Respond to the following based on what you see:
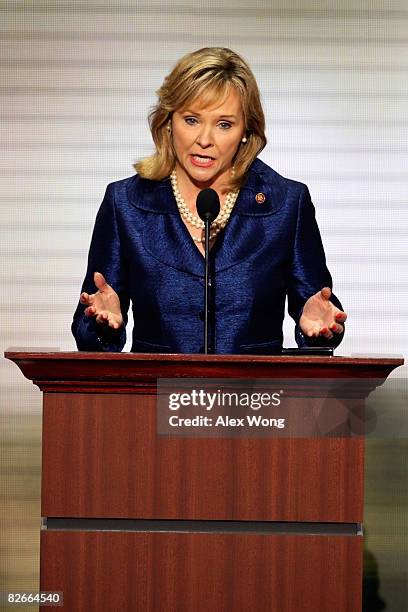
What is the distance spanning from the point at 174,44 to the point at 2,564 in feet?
6.56

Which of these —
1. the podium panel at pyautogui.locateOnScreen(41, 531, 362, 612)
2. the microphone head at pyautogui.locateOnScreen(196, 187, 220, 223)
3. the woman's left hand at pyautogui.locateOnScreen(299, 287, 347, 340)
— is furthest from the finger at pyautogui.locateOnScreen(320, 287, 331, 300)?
the podium panel at pyautogui.locateOnScreen(41, 531, 362, 612)

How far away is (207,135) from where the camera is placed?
3.24 metres

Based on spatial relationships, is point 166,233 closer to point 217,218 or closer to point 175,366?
point 217,218

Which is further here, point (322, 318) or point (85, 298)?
point (322, 318)

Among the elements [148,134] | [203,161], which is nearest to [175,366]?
[203,161]

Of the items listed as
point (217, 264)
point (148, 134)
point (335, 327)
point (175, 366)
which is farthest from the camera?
point (148, 134)

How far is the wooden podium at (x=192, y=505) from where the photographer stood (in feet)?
7.66

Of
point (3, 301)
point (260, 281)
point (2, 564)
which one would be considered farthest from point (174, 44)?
point (2, 564)

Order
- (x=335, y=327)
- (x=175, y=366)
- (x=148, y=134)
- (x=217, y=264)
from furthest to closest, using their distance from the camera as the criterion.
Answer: (x=148, y=134) → (x=217, y=264) → (x=335, y=327) → (x=175, y=366)

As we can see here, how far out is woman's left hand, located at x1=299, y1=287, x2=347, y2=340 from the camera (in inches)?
104

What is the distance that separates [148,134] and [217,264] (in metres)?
1.29

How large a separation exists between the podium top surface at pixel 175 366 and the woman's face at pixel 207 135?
1039mm

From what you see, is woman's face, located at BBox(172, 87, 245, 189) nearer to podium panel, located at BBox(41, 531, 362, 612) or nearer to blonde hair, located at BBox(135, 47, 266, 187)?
blonde hair, located at BBox(135, 47, 266, 187)

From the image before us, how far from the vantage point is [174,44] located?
14.2ft
